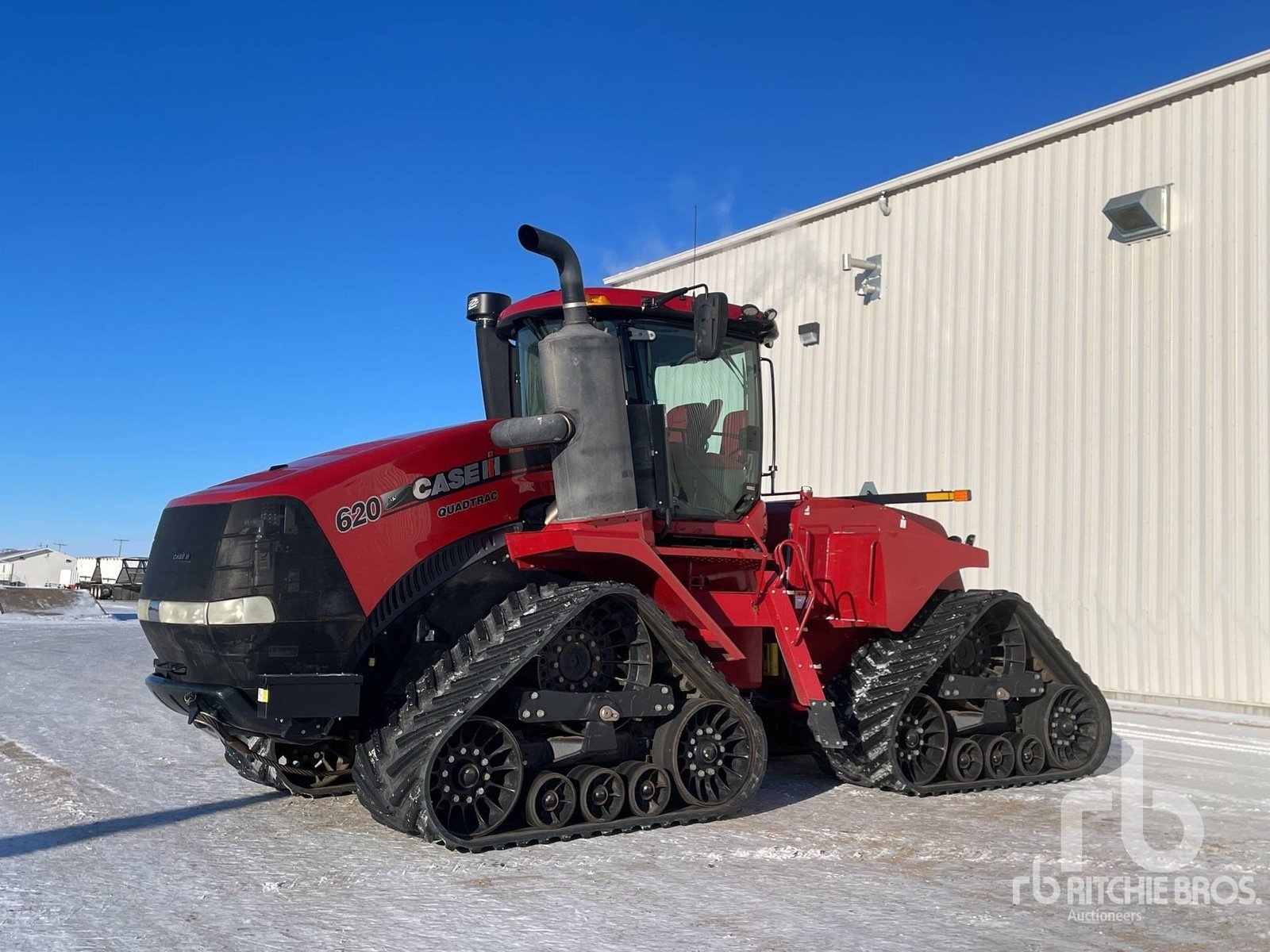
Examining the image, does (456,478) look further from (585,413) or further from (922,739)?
(922,739)

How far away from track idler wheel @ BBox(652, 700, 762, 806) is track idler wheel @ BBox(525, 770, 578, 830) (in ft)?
1.89

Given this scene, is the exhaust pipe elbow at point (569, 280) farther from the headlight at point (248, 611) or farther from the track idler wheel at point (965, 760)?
the track idler wheel at point (965, 760)

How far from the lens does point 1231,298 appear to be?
11766mm

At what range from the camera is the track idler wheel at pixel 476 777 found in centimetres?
527

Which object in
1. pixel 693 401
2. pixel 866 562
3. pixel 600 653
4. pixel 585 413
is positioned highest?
pixel 693 401

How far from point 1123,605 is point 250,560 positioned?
33.0ft

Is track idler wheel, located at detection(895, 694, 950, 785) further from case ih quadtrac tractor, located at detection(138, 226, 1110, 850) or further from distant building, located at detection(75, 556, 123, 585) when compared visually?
distant building, located at detection(75, 556, 123, 585)

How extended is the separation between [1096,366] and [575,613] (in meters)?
9.30

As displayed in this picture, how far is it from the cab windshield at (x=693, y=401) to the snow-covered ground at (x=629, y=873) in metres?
1.86

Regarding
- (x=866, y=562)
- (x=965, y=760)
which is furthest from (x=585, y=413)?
(x=965, y=760)

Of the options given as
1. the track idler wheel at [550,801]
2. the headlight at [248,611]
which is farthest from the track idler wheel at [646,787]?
the headlight at [248,611]

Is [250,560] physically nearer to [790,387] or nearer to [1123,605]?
[1123,605]

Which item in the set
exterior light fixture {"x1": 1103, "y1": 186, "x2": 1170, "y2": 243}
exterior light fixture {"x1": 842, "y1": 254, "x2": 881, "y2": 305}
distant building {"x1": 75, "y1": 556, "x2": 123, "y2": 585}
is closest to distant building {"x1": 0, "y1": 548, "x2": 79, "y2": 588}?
distant building {"x1": 75, "y1": 556, "x2": 123, "y2": 585}

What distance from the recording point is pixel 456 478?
6121 mm
